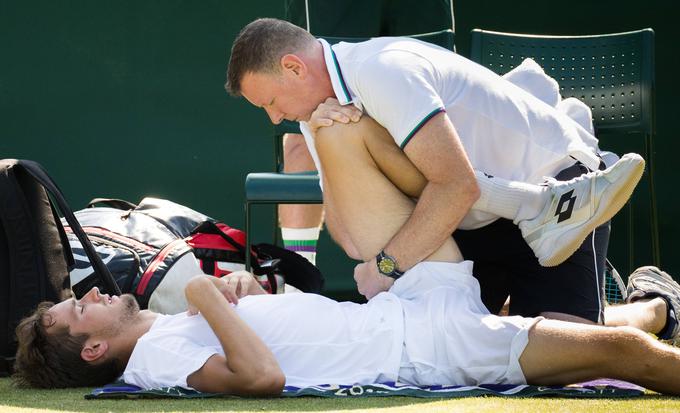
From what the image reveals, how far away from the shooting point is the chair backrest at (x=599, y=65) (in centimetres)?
428

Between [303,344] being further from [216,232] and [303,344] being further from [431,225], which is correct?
[216,232]

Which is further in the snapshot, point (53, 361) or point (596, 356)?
point (53, 361)

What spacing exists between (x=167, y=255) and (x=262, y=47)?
3.07 feet

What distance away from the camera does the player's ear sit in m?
2.89

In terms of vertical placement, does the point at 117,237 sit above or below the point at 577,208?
below

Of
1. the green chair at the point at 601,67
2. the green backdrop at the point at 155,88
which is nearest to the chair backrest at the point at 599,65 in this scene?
the green chair at the point at 601,67

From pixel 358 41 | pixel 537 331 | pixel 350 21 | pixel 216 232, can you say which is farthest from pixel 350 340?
pixel 350 21

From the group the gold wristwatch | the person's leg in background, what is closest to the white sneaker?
the gold wristwatch

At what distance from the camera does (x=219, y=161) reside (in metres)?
5.28

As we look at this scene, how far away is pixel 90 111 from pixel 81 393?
8.56ft

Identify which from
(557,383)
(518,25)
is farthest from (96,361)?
(518,25)

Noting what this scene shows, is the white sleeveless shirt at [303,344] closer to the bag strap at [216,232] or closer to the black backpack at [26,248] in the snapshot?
the black backpack at [26,248]

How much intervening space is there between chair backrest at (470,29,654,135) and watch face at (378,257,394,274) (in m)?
1.58

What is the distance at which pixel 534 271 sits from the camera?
10.5 ft
